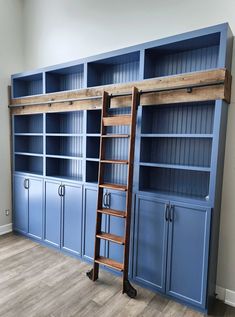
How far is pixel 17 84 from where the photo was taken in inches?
150

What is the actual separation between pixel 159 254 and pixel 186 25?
96.3 inches

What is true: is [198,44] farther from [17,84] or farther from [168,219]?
[17,84]

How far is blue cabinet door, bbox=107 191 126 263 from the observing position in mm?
2658

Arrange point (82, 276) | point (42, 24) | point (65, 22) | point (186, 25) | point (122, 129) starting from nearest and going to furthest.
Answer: point (186, 25), point (82, 276), point (122, 129), point (65, 22), point (42, 24)

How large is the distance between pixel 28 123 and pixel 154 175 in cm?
245

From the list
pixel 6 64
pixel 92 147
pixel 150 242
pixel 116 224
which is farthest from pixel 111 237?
pixel 6 64

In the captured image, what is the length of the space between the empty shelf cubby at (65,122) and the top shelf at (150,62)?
A: 1.23 feet

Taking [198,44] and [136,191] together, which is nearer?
[198,44]

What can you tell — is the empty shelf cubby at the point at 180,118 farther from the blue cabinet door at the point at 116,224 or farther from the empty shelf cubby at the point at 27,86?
the empty shelf cubby at the point at 27,86

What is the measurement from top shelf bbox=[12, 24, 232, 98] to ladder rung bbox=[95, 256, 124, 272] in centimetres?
201

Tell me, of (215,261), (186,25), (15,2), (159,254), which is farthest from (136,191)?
(15,2)

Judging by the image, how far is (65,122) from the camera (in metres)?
3.50

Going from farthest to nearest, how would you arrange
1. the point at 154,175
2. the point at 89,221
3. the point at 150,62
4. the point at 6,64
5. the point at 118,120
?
the point at 6,64, the point at 89,221, the point at 154,175, the point at 150,62, the point at 118,120

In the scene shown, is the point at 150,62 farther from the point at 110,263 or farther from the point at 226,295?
the point at 226,295
